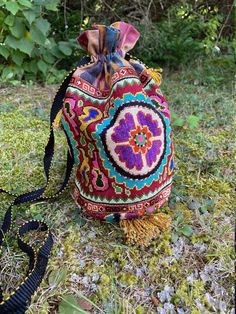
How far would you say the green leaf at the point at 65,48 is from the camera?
2254 mm

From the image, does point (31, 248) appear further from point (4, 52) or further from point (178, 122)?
point (4, 52)

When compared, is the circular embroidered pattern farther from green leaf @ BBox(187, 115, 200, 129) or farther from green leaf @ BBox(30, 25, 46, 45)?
green leaf @ BBox(30, 25, 46, 45)

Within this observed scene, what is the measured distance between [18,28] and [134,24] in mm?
664

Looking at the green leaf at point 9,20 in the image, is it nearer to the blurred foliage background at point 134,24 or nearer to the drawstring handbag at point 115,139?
the blurred foliage background at point 134,24

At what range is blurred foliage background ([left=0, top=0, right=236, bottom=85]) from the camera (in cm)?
206

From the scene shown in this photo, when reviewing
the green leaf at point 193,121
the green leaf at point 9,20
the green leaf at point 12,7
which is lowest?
the green leaf at point 193,121

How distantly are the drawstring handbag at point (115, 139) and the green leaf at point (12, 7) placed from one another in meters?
0.94

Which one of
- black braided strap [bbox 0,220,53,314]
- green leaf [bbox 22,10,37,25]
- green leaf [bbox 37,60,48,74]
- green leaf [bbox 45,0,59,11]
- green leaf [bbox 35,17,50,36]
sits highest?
green leaf [bbox 45,0,59,11]

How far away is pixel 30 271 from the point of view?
35.9 inches

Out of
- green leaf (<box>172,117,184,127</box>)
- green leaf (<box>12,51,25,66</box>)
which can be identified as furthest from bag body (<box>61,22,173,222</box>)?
green leaf (<box>12,51,25,66</box>)

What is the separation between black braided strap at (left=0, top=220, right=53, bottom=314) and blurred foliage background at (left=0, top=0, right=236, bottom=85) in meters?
1.25

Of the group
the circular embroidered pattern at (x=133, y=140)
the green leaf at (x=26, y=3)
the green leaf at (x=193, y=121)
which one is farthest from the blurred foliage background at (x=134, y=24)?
the circular embroidered pattern at (x=133, y=140)

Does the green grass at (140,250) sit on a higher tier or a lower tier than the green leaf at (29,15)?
lower

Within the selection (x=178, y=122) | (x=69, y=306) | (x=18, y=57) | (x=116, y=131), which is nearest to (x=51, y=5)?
(x=18, y=57)
